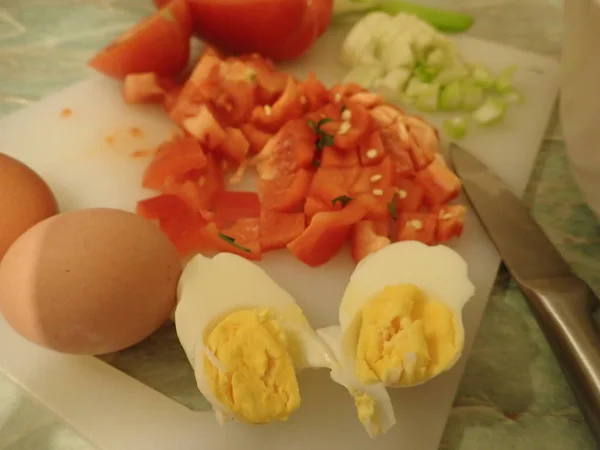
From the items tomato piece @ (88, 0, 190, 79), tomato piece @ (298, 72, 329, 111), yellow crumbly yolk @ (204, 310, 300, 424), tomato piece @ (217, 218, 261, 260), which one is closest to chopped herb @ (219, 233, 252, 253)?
tomato piece @ (217, 218, 261, 260)

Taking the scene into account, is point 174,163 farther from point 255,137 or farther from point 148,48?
point 148,48

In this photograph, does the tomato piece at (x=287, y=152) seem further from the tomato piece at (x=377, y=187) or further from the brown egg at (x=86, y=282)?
the brown egg at (x=86, y=282)

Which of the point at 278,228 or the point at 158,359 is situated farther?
the point at 278,228

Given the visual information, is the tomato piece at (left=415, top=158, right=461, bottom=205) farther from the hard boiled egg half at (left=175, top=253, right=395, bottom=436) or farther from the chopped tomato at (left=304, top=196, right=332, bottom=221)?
the hard boiled egg half at (left=175, top=253, right=395, bottom=436)

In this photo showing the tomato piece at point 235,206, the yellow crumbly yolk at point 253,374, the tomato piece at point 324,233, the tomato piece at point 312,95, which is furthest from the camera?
the tomato piece at point 312,95

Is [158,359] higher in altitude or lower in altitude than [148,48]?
lower

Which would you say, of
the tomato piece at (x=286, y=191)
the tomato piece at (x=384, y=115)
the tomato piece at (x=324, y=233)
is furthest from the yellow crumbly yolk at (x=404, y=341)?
the tomato piece at (x=384, y=115)

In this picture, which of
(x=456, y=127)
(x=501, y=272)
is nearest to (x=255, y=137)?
(x=456, y=127)
